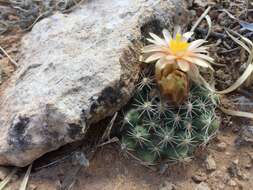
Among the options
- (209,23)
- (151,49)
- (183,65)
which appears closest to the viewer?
(183,65)

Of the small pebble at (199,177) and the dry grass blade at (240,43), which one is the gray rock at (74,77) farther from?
the small pebble at (199,177)

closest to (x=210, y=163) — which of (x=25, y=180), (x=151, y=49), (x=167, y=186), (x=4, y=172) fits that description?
(x=167, y=186)

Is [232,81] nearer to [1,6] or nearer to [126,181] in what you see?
[126,181]

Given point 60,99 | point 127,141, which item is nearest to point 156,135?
point 127,141

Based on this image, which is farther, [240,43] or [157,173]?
[240,43]

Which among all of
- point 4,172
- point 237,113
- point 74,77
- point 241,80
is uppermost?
point 74,77

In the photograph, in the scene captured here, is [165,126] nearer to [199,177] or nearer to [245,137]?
[199,177]

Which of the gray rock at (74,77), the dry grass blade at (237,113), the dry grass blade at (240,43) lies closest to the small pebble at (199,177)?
the dry grass blade at (237,113)
